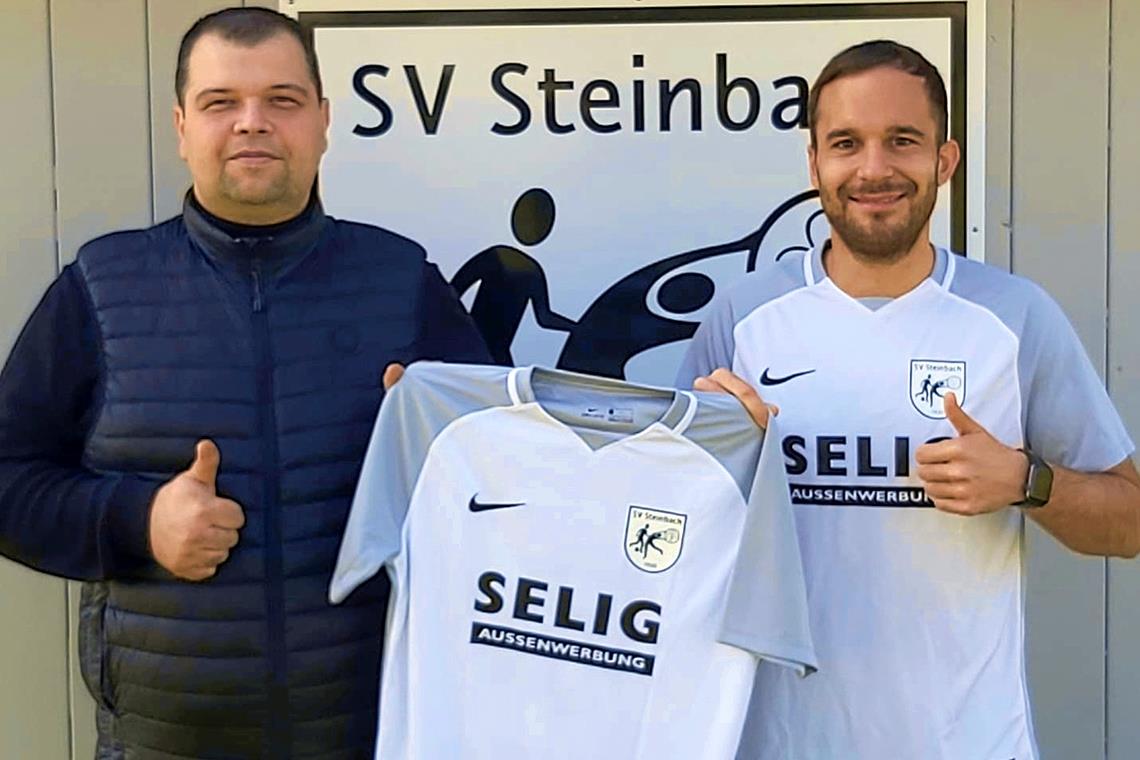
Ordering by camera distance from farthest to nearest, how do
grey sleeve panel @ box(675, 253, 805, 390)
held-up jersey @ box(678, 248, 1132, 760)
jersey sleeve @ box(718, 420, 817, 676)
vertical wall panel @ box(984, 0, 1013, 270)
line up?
vertical wall panel @ box(984, 0, 1013, 270) → grey sleeve panel @ box(675, 253, 805, 390) → held-up jersey @ box(678, 248, 1132, 760) → jersey sleeve @ box(718, 420, 817, 676)

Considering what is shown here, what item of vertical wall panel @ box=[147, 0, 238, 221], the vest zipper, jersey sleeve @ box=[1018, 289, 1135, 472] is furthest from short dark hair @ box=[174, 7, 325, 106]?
jersey sleeve @ box=[1018, 289, 1135, 472]

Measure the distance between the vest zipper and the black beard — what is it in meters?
0.88

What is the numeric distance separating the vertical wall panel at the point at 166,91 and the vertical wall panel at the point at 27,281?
0.22 metres

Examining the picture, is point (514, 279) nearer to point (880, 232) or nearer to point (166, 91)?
point (166, 91)

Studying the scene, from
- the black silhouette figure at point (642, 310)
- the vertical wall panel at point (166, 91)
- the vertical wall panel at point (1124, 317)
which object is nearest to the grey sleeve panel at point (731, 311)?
the black silhouette figure at point (642, 310)

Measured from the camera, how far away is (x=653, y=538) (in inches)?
73.0

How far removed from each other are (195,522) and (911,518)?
1035mm

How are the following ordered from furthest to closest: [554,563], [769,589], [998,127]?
[998,127], [554,563], [769,589]

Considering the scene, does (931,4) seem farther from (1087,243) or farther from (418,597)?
(418,597)

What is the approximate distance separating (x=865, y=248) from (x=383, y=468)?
0.79m

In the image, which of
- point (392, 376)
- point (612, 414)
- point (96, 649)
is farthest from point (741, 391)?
point (96, 649)

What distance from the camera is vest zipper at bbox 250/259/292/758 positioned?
1.89 meters

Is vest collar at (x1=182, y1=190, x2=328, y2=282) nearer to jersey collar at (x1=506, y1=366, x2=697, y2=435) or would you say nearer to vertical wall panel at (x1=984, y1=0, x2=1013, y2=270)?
jersey collar at (x1=506, y1=366, x2=697, y2=435)

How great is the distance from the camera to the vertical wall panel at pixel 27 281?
8.73 feet
